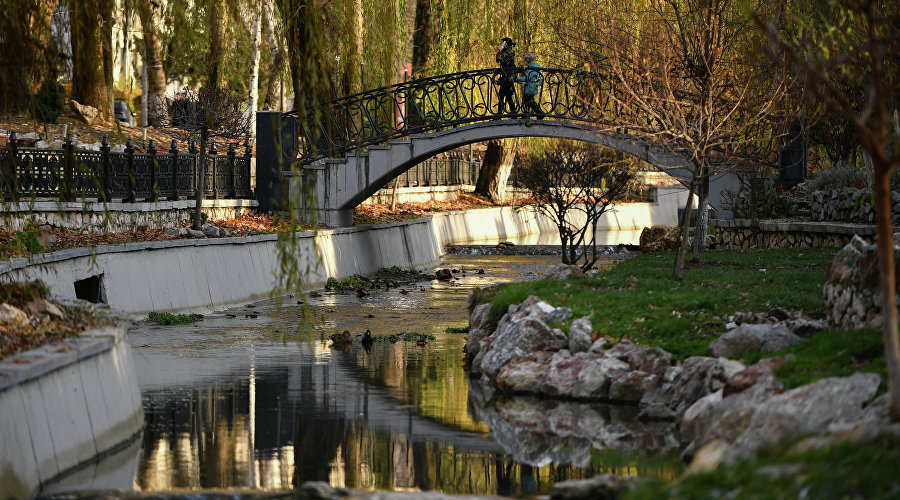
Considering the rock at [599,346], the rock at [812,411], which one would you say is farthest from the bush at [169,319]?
the rock at [812,411]

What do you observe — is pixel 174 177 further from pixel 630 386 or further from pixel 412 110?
pixel 630 386

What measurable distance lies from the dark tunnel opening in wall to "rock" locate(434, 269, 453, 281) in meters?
12.4

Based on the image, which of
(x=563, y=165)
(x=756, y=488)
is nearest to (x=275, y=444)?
(x=756, y=488)

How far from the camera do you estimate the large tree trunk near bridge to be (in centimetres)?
4994

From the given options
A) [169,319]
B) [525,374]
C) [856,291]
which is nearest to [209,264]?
[169,319]

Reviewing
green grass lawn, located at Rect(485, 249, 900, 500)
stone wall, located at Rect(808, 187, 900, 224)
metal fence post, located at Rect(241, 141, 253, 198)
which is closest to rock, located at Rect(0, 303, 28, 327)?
green grass lawn, located at Rect(485, 249, 900, 500)

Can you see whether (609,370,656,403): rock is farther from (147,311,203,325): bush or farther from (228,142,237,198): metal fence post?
(228,142,237,198): metal fence post

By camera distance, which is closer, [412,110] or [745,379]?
[745,379]

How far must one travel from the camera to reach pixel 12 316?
11422 mm

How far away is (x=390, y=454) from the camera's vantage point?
36.9 feet

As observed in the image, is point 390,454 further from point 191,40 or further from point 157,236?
point 157,236

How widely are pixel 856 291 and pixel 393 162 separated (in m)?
19.3

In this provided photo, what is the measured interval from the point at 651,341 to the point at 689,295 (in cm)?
240

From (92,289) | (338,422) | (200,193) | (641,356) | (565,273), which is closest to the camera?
(338,422)
